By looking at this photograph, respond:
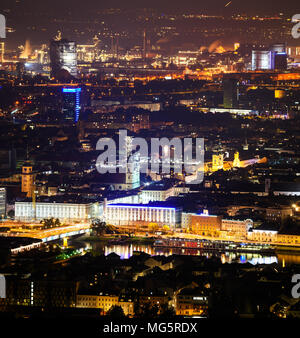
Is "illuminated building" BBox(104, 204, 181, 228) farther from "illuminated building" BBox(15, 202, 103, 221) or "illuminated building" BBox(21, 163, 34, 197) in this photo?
"illuminated building" BBox(21, 163, 34, 197)

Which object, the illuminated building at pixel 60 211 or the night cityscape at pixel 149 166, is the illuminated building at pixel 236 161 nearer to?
the night cityscape at pixel 149 166

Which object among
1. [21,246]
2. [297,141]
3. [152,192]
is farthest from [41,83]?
[21,246]

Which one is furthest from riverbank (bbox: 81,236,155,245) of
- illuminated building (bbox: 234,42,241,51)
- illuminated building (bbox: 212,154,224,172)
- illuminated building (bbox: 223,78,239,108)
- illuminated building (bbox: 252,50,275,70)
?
illuminated building (bbox: 234,42,241,51)

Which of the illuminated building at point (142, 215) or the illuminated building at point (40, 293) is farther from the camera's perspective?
the illuminated building at point (142, 215)

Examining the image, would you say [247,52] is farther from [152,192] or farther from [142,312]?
[142,312]

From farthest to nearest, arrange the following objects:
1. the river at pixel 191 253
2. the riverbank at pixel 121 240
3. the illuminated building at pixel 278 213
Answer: the illuminated building at pixel 278 213
the riverbank at pixel 121 240
the river at pixel 191 253

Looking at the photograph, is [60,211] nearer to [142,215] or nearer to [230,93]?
[142,215]

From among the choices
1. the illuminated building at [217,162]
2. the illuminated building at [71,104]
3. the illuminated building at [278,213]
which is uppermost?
the illuminated building at [71,104]

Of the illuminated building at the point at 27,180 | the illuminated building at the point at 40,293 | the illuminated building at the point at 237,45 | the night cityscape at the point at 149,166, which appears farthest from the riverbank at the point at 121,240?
the illuminated building at the point at 237,45
